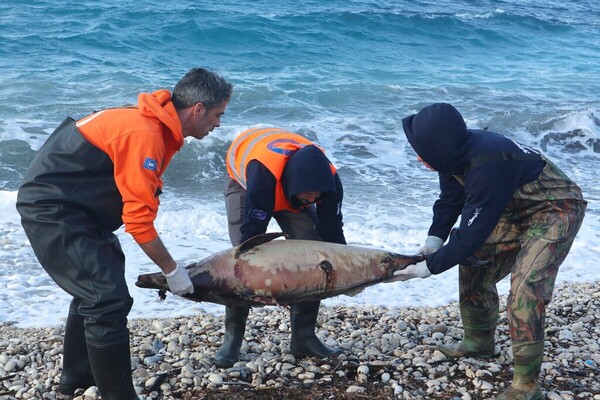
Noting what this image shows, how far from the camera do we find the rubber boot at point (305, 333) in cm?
555

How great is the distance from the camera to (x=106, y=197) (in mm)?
4328

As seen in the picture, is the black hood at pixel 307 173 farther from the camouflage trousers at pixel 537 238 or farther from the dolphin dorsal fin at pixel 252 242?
the camouflage trousers at pixel 537 238

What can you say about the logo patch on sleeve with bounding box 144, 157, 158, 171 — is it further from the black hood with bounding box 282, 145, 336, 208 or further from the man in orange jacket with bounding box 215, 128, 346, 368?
the black hood with bounding box 282, 145, 336, 208

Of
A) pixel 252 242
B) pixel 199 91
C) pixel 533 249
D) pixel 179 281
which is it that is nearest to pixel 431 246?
pixel 533 249

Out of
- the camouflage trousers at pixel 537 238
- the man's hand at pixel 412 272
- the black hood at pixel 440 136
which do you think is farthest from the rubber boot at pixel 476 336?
the black hood at pixel 440 136

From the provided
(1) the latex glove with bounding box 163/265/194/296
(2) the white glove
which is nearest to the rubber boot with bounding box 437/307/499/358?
(2) the white glove

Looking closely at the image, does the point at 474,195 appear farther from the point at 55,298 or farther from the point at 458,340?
the point at 55,298

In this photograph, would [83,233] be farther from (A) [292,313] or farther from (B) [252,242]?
(A) [292,313]

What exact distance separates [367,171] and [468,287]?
8535mm

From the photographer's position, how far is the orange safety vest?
5059 millimetres

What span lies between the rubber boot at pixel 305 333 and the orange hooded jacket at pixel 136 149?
1.65 m

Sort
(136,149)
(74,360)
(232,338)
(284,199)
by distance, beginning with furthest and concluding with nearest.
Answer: (232,338) → (284,199) → (74,360) → (136,149)

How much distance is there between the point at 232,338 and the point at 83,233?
1624 millimetres

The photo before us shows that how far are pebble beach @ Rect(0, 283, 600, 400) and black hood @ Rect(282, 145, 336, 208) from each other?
4.19ft
